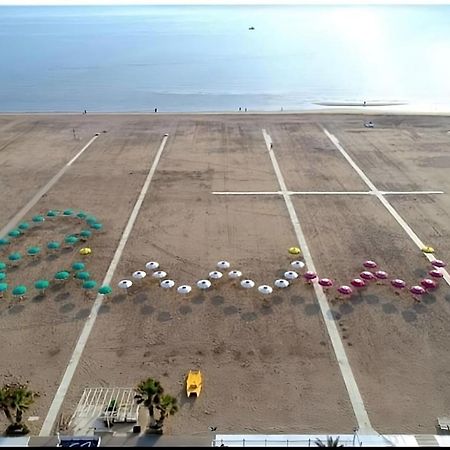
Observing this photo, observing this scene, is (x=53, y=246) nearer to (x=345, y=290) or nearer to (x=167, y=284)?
(x=167, y=284)

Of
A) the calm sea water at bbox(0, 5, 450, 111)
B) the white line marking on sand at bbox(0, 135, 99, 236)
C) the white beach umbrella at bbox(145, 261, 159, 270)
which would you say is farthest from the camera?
the calm sea water at bbox(0, 5, 450, 111)

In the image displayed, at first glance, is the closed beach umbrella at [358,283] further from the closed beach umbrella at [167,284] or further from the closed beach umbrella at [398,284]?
the closed beach umbrella at [167,284]

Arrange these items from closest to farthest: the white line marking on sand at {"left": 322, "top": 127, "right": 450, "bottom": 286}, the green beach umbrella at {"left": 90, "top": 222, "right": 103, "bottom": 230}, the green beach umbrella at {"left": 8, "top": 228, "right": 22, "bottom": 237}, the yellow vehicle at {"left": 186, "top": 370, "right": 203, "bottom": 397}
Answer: the yellow vehicle at {"left": 186, "top": 370, "right": 203, "bottom": 397}
the white line marking on sand at {"left": 322, "top": 127, "right": 450, "bottom": 286}
the green beach umbrella at {"left": 8, "top": 228, "right": 22, "bottom": 237}
the green beach umbrella at {"left": 90, "top": 222, "right": 103, "bottom": 230}

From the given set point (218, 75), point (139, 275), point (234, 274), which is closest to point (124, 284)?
point (139, 275)

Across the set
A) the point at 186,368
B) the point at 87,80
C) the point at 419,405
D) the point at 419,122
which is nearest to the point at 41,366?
the point at 186,368

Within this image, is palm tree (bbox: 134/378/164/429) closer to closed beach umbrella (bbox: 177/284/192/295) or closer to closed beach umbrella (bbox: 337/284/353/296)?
closed beach umbrella (bbox: 177/284/192/295)

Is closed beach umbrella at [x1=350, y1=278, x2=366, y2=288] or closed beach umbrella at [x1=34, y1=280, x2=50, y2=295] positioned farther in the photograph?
closed beach umbrella at [x1=350, y1=278, x2=366, y2=288]

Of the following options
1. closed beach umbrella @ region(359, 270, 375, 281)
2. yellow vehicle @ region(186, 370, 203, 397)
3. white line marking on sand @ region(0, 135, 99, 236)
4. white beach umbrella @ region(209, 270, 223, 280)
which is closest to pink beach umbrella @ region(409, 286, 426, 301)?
closed beach umbrella @ region(359, 270, 375, 281)

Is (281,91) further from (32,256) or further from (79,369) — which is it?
(79,369)
